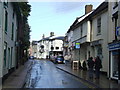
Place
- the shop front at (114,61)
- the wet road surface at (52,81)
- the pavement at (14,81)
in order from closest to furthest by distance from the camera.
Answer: the pavement at (14,81), the wet road surface at (52,81), the shop front at (114,61)

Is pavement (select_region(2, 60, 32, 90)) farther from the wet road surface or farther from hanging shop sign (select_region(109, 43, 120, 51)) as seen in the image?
hanging shop sign (select_region(109, 43, 120, 51))

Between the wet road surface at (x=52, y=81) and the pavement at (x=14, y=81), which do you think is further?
the wet road surface at (x=52, y=81)

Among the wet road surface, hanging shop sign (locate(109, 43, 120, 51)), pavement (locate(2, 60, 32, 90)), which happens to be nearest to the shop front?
hanging shop sign (locate(109, 43, 120, 51))

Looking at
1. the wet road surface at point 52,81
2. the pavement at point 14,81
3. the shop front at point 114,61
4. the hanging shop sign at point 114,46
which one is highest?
the hanging shop sign at point 114,46

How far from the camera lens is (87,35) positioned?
27.1m

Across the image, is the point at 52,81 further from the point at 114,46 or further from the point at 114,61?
the point at 114,46

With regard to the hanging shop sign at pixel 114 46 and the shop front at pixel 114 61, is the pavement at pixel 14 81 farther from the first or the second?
the hanging shop sign at pixel 114 46

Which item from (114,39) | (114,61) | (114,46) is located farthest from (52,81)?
(114,39)

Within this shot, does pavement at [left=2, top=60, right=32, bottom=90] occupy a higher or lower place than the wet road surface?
higher

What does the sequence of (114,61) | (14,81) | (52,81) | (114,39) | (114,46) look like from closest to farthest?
(14,81)
(114,46)
(52,81)
(114,61)
(114,39)

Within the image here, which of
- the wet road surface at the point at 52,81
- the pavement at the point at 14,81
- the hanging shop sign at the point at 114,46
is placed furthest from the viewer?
the hanging shop sign at the point at 114,46

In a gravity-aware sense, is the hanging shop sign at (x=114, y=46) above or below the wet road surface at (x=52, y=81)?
above

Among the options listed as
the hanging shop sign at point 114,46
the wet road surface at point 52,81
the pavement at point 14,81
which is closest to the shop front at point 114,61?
the hanging shop sign at point 114,46

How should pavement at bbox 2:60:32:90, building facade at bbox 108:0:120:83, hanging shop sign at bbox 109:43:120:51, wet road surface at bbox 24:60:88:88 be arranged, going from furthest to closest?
1. building facade at bbox 108:0:120:83
2. hanging shop sign at bbox 109:43:120:51
3. wet road surface at bbox 24:60:88:88
4. pavement at bbox 2:60:32:90
